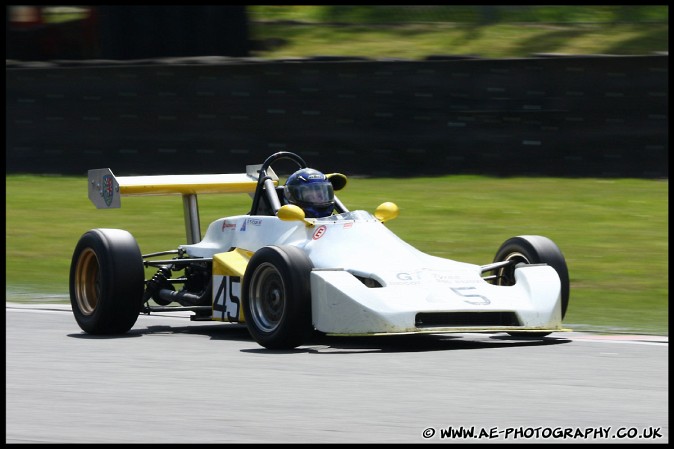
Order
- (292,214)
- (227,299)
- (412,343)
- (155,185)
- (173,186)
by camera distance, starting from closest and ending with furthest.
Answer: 1. (412,343)
2. (292,214)
3. (227,299)
4. (155,185)
5. (173,186)

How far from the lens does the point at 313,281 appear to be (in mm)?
10023

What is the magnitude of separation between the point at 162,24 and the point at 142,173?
4.92m

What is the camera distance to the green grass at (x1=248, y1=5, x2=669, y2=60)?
28391 mm

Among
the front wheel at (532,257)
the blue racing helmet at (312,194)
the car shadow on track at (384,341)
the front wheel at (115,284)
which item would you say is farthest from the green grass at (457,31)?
the front wheel at (115,284)

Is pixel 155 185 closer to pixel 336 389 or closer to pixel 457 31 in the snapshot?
pixel 336 389

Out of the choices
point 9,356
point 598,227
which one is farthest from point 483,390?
point 598,227

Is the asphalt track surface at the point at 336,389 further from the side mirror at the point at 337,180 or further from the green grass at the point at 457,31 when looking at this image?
the green grass at the point at 457,31

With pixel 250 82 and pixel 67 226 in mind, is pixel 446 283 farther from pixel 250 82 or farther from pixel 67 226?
pixel 250 82

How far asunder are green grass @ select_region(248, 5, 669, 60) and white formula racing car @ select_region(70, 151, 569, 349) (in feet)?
54.7

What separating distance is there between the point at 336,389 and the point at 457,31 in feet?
74.6

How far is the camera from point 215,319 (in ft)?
36.9

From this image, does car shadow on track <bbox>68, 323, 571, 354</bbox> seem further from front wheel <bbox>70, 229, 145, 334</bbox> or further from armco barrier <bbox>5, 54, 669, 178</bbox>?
armco barrier <bbox>5, 54, 669, 178</bbox>

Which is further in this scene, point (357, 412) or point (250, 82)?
point (250, 82)

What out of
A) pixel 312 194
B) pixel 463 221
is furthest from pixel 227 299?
pixel 463 221
